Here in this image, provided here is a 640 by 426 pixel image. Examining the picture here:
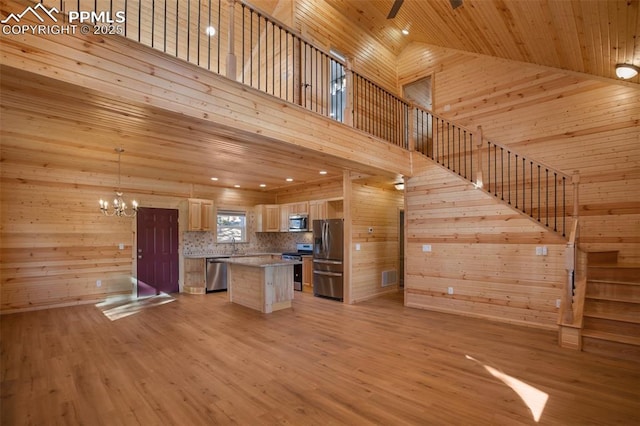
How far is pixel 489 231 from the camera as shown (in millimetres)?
5395

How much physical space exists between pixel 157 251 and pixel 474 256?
6.86 m

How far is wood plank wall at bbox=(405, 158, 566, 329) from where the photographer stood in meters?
4.88

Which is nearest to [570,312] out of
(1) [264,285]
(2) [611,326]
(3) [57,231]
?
(2) [611,326]

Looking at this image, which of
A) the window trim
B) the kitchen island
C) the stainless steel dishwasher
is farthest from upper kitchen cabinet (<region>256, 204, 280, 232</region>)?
the kitchen island

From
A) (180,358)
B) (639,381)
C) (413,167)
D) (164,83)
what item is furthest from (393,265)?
(164,83)

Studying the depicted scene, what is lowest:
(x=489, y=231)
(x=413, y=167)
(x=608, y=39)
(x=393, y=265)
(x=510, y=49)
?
(x=393, y=265)

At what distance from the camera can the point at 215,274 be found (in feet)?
25.4

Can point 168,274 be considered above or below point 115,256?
below

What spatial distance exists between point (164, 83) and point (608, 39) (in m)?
5.14

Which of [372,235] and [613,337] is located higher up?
[372,235]

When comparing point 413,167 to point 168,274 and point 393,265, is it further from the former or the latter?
point 168,274

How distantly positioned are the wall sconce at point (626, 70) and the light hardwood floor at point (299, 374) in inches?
147

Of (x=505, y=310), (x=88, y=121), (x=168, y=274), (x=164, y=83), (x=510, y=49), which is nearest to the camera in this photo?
(x=164, y=83)

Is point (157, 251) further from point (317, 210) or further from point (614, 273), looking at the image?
point (614, 273)
